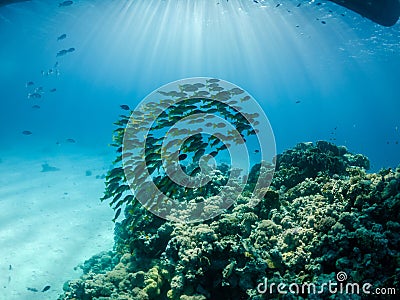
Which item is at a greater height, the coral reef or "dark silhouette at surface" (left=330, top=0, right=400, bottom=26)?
"dark silhouette at surface" (left=330, top=0, right=400, bottom=26)

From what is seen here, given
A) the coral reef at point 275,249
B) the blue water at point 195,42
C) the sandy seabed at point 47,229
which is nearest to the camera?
the coral reef at point 275,249

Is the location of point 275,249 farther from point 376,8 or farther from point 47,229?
point 47,229

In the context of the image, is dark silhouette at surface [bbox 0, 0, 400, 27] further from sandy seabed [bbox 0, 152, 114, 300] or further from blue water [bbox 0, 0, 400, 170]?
sandy seabed [bbox 0, 152, 114, 300]

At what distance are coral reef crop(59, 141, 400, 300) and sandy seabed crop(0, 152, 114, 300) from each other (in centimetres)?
396

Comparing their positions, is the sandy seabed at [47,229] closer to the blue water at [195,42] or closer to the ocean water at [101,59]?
the ocean water at [101,59]

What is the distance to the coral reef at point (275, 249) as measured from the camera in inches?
154

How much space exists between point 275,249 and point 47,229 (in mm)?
11708

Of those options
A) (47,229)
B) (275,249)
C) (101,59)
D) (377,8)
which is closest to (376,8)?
(377,8)

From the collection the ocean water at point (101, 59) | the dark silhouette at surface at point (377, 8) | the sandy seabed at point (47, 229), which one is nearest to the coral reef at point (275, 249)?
the sandy seabed at point (47, 229)

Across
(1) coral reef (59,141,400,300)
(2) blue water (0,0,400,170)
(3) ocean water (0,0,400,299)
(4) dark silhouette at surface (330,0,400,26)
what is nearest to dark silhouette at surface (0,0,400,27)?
(4) dark silhouette at surface (330,0,400,26)

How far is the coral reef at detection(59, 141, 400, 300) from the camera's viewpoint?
154 inches

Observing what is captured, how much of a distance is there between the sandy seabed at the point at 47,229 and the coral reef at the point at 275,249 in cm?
396

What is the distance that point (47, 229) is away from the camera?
488 inches

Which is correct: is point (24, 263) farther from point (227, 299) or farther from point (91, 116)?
point (91, 116)
